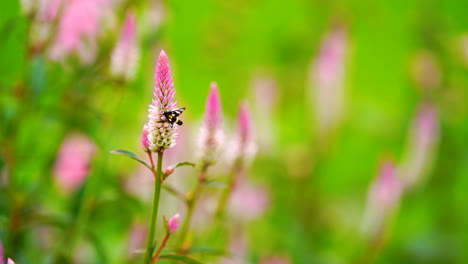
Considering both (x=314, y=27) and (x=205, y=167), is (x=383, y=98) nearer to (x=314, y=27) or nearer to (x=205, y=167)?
(x=314, y=27)

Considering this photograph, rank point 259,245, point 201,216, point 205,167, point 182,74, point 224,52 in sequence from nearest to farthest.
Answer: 1. point 205,167
2. point 201,216
3. point 259,245
4. point 224,52
5. point 182,74

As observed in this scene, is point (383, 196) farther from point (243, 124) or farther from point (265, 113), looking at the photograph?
point (265, 113)

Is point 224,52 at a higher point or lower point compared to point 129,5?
higher

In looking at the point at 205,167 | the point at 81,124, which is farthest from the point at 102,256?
the point at 81,124

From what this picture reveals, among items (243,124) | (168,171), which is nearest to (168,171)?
(168,171)

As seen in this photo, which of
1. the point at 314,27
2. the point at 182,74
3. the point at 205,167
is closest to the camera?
the point at 205,167

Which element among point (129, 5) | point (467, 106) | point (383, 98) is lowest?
point (129, 5)

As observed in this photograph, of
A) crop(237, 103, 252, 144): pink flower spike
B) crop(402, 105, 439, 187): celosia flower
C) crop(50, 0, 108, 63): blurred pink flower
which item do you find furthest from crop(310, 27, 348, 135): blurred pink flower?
crop(237, 103, 252, 144): pink flower spike

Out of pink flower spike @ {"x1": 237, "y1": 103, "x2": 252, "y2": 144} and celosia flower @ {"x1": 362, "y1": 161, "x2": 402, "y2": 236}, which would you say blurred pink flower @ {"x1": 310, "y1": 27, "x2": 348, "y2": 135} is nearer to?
celosia flower @ {"x1": 362, "y1": 161, "x2": 402, "y2": 236}
